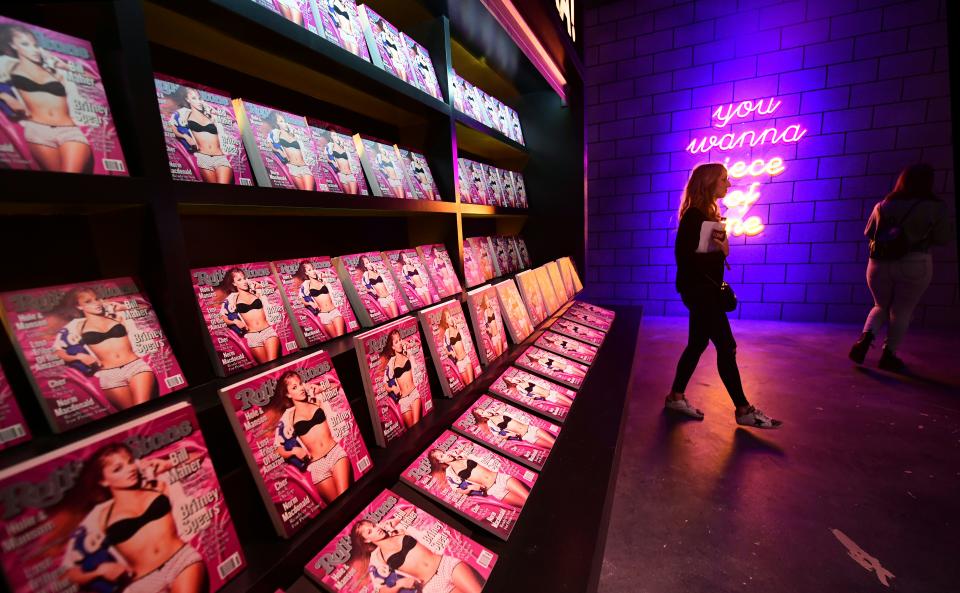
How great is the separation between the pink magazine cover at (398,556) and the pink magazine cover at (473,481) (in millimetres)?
74

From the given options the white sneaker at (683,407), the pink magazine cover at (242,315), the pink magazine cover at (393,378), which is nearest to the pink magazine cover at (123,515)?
the pink magazine cover at (242,315)

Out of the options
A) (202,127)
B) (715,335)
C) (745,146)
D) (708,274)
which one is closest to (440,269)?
(202,127)

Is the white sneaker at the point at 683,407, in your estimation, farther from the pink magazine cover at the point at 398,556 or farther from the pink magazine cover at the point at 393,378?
the pink magazine cover at the point at 398,556

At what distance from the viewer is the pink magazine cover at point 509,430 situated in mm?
1163

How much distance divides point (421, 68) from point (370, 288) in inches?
35.0

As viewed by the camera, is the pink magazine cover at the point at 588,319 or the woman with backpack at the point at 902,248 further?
the woman with backpack at the point at 902,248

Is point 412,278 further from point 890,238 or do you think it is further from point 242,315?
point 890,238

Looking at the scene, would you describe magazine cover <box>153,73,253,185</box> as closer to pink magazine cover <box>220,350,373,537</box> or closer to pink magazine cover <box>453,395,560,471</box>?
pink magazine cover <box>220,350,373,537</box>

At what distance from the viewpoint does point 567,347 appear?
197 centimetres

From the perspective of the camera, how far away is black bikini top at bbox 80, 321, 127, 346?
67cm

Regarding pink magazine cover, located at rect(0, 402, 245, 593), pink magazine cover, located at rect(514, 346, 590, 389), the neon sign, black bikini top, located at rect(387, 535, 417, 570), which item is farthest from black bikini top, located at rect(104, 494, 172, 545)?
the neon sign

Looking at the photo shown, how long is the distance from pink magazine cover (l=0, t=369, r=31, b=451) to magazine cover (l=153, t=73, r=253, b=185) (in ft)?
1.44

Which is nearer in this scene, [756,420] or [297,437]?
[297,437]

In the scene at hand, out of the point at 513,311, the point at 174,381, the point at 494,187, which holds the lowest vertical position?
the point at 513,311
